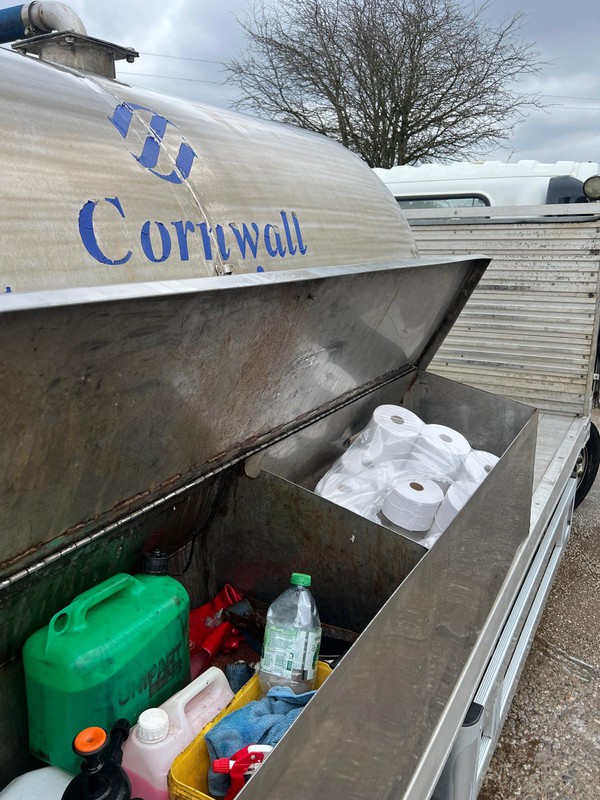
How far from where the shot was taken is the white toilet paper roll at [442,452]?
2379 millimetres

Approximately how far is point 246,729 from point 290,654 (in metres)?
0.26

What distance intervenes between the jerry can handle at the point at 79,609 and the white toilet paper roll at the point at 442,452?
1302 millimetres

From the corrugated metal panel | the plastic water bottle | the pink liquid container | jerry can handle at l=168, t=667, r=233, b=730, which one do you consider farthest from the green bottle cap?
the corrugated metal panel

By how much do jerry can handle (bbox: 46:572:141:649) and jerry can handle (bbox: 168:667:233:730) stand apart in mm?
262

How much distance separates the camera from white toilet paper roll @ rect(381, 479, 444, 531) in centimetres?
203

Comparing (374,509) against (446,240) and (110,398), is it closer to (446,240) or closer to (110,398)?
(110,398)

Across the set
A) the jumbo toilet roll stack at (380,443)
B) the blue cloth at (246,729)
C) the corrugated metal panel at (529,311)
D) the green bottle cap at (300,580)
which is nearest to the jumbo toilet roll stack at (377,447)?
the jumbo toilet roll stack at (380,443)

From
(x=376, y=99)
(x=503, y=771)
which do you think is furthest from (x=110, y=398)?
(x=376, y=99)

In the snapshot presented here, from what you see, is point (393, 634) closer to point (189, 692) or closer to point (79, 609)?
point (189, 692)

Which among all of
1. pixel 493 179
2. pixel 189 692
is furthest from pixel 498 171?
pixel 189 692

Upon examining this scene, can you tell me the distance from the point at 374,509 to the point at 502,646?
0.58m

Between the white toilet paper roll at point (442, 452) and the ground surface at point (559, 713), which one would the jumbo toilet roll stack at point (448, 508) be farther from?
the ground surface at point (559, 713)

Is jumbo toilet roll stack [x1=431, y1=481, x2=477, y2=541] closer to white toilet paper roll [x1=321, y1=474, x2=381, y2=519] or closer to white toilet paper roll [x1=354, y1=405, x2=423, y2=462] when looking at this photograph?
white toilet paper roll [x1=321, y1=474, x2=381, y2=519]

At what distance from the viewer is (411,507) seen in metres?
2.03
